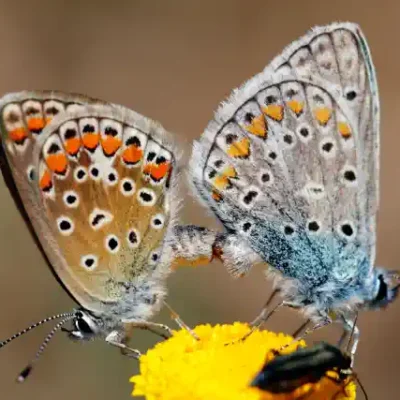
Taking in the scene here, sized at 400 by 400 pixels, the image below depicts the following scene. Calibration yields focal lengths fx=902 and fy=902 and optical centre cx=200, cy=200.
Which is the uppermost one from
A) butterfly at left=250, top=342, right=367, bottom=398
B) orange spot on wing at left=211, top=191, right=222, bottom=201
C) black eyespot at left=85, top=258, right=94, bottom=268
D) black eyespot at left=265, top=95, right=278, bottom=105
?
black eyespot at left=265, top=95, right=278, bottom=105

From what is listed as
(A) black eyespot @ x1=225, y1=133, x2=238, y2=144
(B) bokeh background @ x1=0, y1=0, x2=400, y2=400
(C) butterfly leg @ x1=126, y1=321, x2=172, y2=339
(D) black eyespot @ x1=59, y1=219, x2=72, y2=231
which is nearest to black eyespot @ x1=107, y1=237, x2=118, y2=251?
(D) black eyespot @ x1=59, y1=219, x2=72, y2=231

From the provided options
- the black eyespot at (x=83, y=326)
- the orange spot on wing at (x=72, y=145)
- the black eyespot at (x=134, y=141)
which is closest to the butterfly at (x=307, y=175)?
the black eyespot at (x=134, y=141)

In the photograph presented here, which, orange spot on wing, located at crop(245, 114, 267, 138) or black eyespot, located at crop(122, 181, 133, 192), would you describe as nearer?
black eyespot, located at crop(122, 181, 133, 192)

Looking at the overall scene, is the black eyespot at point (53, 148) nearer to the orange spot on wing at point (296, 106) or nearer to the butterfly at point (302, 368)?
the orange spot on wing at point (296, 106)

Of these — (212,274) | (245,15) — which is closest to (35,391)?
(212,274)

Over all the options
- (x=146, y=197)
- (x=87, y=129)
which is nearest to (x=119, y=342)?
(x=146, y=197)

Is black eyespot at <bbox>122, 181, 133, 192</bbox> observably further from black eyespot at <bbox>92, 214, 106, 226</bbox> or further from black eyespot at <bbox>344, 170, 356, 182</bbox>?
black eyespot at <bbox>344, 170, 356, 182</bbox>
